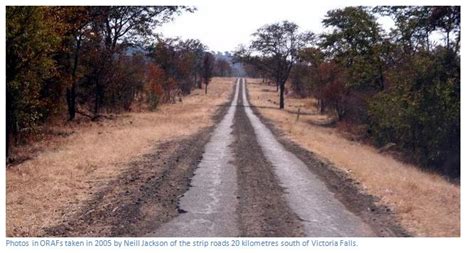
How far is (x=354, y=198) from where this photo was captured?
35.0 ft

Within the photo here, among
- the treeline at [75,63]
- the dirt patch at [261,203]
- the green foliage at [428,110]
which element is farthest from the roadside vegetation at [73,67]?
the green foliage at [428,110]

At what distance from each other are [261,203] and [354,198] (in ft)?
6.64

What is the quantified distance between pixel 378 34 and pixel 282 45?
1913 cm

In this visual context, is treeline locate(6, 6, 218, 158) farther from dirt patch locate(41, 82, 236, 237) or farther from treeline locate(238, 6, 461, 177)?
treeline locate(238, 6, 461, 177)

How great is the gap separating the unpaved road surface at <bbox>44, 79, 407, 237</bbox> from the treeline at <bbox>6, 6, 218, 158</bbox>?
485cm

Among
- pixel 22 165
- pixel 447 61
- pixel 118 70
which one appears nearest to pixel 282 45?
pixel 118 70

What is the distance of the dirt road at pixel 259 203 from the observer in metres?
8.36

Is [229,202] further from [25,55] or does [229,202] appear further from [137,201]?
[25,55]

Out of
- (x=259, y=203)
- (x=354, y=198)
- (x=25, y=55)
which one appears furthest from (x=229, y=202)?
(x=25, y=55)

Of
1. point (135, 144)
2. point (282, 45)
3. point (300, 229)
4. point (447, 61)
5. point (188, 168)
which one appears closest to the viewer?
point (300, 229)

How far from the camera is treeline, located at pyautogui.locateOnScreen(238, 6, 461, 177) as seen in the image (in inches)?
791

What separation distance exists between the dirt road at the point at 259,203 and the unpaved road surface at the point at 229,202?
0.02 meters

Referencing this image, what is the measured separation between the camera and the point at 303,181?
40.3ft

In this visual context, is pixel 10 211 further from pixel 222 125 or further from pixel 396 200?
pixel 222 125
